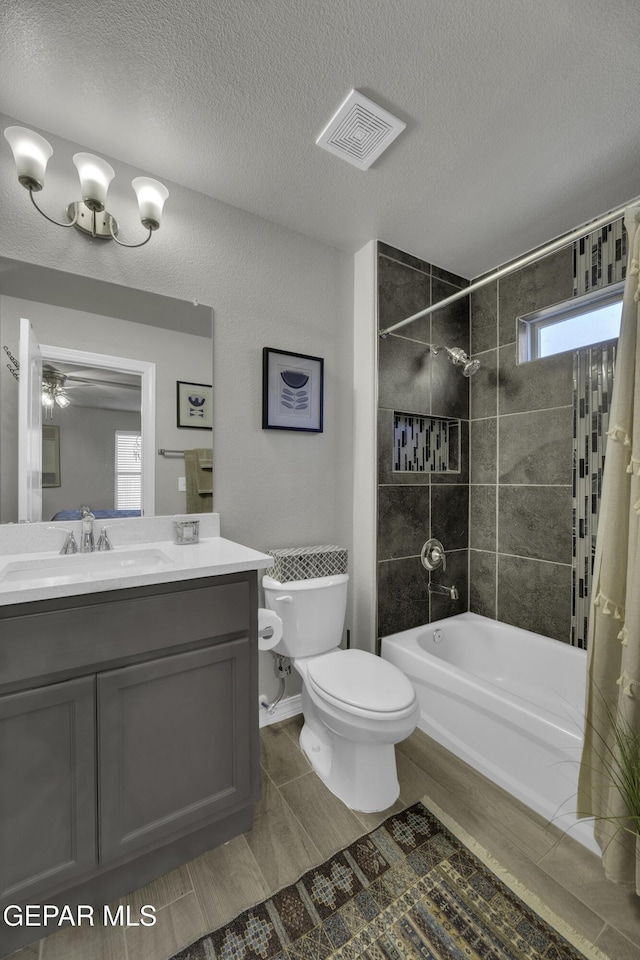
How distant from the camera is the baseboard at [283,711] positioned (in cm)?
194

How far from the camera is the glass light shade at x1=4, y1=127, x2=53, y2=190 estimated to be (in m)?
1.27

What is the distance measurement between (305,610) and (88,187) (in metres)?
1.81

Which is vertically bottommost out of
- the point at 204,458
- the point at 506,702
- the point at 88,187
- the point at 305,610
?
the point at 506,702

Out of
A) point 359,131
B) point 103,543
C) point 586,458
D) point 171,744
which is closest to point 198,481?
point 103,543

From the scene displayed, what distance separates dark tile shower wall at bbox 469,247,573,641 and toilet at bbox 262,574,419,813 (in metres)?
1.03

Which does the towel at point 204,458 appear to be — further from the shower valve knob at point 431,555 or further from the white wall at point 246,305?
the shower valve knob at point 431,555

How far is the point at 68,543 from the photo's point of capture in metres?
1.45

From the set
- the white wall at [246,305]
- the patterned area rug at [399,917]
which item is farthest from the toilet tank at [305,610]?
the patterned area rug at [399,917]

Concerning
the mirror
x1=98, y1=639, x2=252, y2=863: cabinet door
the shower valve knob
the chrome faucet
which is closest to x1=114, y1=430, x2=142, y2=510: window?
the mirror

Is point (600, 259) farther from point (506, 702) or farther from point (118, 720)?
point (118, 720)

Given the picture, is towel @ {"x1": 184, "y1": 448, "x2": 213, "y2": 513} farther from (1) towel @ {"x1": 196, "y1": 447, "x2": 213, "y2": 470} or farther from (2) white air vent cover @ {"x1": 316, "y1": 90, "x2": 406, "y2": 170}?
(2) white air vent cover @ {"x1": 316, "y1": 90, "x2": 406, "y2": 170}

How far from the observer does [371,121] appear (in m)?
1.41

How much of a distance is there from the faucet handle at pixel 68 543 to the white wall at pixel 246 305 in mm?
585

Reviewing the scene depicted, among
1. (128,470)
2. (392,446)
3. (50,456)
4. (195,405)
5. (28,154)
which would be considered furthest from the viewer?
(392,446)
